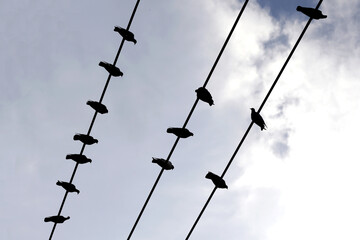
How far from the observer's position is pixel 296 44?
704 centimetres

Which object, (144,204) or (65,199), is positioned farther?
(65,199)

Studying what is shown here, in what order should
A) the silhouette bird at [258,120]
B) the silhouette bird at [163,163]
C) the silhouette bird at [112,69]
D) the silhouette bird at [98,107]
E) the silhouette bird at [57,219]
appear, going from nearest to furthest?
1. the silhouette bird at [258,120]
2. the silhouette bird at [112,69]
3. the silhouette bird at [163,163]
4. the silhouette bird at [98,107]
5. the silhouette bird at [57,219]

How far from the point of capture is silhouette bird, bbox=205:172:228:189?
8.90m

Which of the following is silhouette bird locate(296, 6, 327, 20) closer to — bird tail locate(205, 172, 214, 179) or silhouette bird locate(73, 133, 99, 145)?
bird tail locate(205, 172, 214, 179)

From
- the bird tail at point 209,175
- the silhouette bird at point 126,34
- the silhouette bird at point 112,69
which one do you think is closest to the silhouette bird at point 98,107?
the silhouette bird at point 112,69

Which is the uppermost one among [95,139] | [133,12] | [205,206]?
[133,12]

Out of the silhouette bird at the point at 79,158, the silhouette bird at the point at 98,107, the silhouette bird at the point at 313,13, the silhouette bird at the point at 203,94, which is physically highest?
the silhouette bird at the point at 313,13

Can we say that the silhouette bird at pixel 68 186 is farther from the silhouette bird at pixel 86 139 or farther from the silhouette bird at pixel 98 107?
the silhouette bird at pixel 98 107

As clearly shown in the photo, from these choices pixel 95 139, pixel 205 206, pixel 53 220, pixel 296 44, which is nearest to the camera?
pixel 296 44

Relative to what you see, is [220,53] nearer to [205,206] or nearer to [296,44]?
[296,44]

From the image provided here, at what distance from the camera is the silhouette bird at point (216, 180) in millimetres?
8898

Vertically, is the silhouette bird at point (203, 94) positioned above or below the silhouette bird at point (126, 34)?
below

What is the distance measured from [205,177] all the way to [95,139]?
7.64 feet

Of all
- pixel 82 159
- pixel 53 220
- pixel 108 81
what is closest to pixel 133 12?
pixel 108 81
